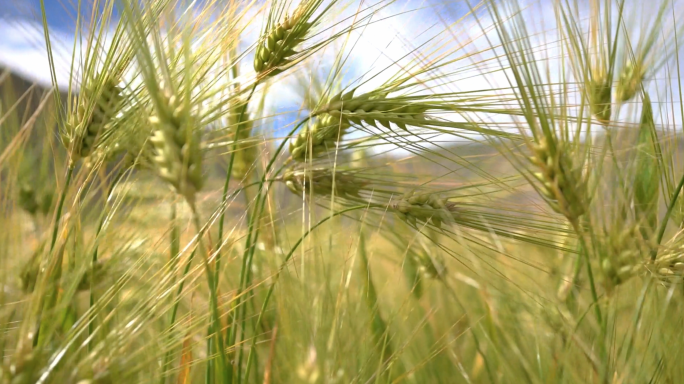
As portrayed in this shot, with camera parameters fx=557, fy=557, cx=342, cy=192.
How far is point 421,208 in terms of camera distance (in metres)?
0.67

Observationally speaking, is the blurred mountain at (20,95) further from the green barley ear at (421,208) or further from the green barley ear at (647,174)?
the green barley ear at (647,174)

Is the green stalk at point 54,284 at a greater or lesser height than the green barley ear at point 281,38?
lesser

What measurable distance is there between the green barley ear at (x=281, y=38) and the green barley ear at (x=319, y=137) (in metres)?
0.09

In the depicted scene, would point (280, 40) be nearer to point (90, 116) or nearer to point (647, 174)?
point (90, 116)

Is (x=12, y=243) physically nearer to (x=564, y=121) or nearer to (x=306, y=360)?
(x=306, y=360)

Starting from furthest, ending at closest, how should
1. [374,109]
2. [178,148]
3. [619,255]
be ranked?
[374,109]
[619,255]
[178,148]

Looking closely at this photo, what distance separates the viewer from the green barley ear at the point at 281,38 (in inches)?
29.5

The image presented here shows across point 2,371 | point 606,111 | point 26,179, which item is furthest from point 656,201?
point 26,179

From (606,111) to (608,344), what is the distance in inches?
14.4

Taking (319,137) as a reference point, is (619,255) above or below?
below

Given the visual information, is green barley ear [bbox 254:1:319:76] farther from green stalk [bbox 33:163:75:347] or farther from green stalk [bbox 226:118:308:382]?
green stalk [bbox 33:163:75:347]

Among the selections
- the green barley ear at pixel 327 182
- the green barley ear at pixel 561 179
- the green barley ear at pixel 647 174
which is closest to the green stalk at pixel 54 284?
the green barley ear at pixel 327 182

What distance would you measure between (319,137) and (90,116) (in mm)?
287

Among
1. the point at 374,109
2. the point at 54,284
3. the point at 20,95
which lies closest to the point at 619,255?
the point at 374,109
